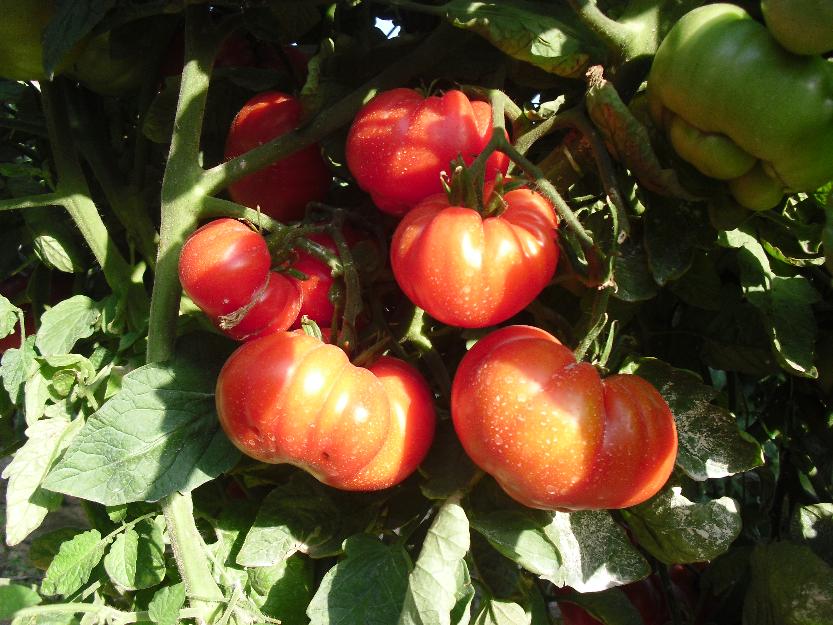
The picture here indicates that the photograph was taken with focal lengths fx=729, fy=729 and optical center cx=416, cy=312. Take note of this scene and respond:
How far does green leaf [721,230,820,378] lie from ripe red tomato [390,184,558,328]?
0.69 feet

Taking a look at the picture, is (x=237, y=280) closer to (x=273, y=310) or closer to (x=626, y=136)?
(x=273, y=310)

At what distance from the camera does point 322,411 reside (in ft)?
1.95

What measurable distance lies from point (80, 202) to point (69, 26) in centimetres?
24

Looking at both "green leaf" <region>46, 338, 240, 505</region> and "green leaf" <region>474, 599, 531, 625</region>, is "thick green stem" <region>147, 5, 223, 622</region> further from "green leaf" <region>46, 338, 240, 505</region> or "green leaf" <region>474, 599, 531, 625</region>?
"green leaf" <region>474, 599, 531, 625</region>

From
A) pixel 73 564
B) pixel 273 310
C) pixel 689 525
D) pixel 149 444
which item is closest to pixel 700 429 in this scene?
pixel 689 525

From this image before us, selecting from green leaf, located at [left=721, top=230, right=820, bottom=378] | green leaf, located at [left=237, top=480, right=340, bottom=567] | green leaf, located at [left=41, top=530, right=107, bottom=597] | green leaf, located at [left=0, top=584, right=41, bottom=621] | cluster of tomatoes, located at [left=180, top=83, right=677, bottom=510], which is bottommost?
green leaf, located at [left=41, top=530, right=107, bottom=597]

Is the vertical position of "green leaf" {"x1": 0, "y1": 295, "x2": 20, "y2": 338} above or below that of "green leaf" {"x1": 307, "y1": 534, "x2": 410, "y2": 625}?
above

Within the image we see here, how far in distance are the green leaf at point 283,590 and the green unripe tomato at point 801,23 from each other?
2.14 ft

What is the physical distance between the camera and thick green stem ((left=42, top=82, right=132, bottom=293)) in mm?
878

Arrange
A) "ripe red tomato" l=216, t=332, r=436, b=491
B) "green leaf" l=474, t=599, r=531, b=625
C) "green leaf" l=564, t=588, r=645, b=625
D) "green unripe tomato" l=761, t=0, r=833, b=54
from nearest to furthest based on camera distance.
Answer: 1. "green unripe tomato" l=761, t=0, r=833, b=54
2. "ripe red tomato" l=216, t=332, r=436, b=491
3. "green leaf" l=474, t=599, r=531, b=625
4. "green leaf" l=564, t=588, r=645, b=625

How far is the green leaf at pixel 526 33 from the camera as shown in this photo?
60 centimetres

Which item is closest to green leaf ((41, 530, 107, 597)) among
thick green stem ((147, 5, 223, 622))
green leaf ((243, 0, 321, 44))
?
thick green stem ((147, 5, 223, 622))

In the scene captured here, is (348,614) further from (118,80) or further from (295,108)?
(118,80)

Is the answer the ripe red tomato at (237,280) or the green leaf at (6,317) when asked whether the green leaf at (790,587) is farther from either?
the green leaf at (6,317)
